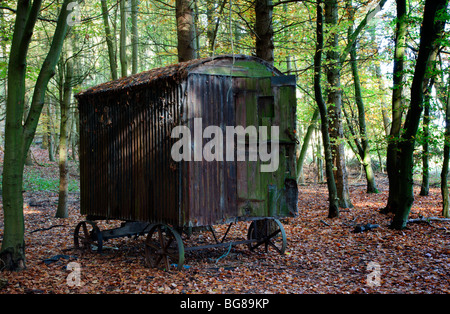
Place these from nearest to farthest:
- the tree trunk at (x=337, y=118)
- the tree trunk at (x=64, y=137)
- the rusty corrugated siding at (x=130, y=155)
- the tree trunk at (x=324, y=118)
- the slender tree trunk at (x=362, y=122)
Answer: the rusty corrugated siding at (x=130, y=155) → the tree trunk at (x=324, y=118) → the tree trunk at (x=64, y=137) → the tree trunk at (x=337, y=118) → the slender tree trunk at (x=362, y=122)

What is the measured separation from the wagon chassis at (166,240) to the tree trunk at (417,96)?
3.32 m

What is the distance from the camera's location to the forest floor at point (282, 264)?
6.24 meters

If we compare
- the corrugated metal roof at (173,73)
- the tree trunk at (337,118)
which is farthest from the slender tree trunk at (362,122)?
the corrugated metal roof at (173,73)

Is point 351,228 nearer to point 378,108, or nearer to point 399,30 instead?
point 399,30

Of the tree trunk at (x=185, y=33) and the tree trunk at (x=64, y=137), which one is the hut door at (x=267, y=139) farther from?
the tree trunk at (x=64, y=137)

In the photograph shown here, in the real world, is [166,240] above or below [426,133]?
below

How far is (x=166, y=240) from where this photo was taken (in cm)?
888

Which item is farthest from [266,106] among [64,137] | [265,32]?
[64,137]

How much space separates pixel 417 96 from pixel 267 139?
414 centimetres

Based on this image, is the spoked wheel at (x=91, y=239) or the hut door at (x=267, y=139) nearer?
the hut door at (x=267, y=139)

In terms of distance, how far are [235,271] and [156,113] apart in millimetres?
3466

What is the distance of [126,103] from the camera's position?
8.38 m

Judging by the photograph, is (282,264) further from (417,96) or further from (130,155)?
(417,96)

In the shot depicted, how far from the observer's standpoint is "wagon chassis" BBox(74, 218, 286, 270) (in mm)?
7418
